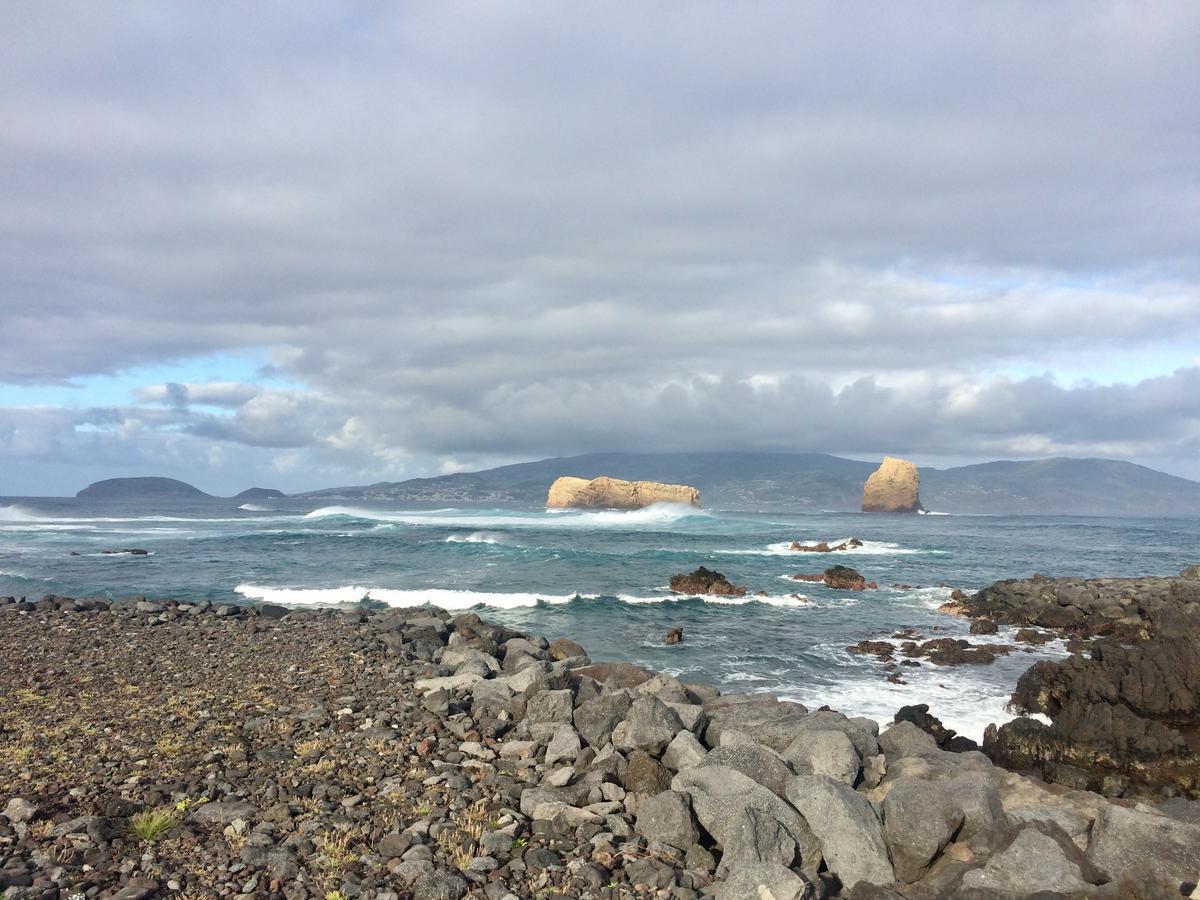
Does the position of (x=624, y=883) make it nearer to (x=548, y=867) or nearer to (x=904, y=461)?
(x=548, y=867)

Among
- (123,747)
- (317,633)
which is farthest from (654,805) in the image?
(317,633)

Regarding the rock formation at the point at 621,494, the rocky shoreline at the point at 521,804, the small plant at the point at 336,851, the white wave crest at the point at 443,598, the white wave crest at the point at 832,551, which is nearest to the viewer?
the rocky shoreline at the point at 521,804

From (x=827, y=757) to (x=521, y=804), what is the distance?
3145 millimetres

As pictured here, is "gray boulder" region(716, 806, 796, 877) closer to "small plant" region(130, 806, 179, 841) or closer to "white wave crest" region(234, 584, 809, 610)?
"small plant" region(130, 806, 179, 841)

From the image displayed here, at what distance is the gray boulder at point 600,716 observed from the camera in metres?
8.62

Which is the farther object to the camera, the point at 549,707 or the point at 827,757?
the point at 549,707

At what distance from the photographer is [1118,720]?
10.4m

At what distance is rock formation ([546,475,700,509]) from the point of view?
119 m

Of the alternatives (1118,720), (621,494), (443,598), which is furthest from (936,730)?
(621,494)

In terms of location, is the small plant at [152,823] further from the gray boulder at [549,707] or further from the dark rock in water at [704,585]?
the dark rock in water at [704,585]

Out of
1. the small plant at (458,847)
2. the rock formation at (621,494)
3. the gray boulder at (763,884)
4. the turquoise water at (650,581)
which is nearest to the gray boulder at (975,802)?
the gray boulder at (763,884)

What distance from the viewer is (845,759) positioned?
7.80 meters

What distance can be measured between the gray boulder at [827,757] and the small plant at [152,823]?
5861mm

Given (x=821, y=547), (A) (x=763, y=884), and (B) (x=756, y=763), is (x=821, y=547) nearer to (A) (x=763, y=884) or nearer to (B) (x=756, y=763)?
(B) (x=756, y=763)
